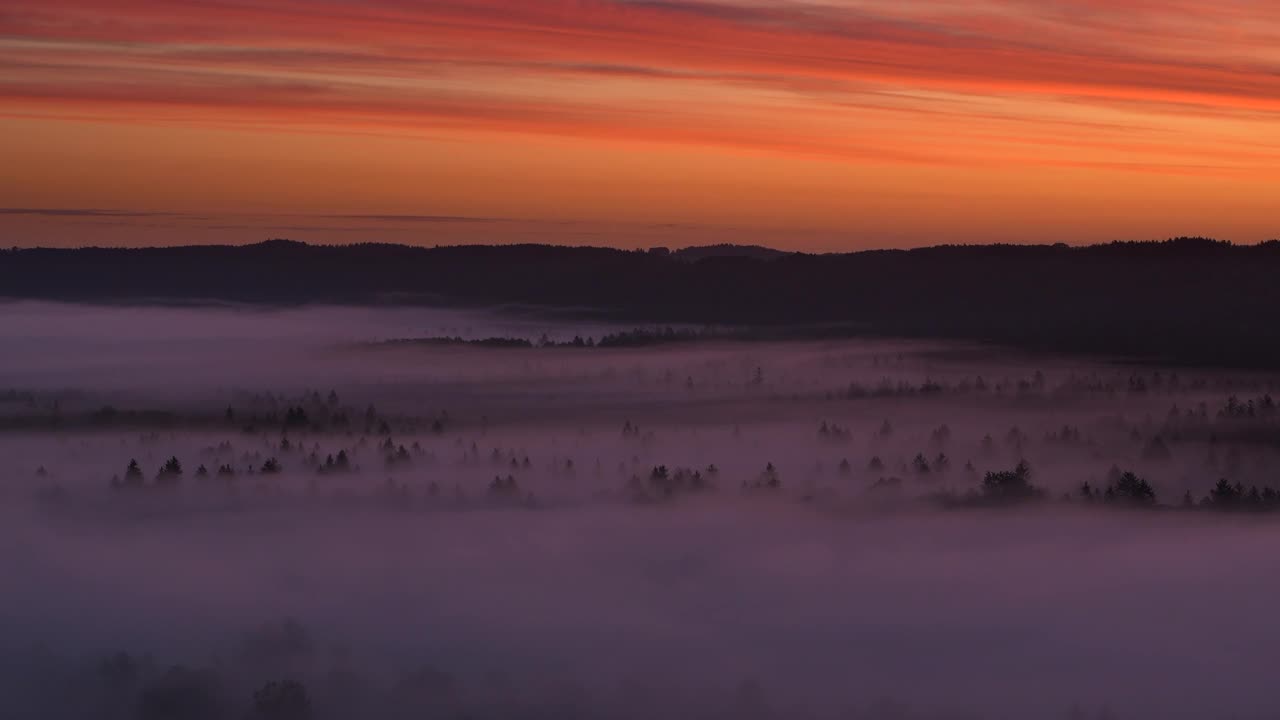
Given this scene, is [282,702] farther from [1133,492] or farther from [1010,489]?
[1133,492]

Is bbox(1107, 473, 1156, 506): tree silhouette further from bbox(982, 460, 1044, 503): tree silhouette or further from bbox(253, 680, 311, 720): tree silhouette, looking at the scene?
bbox(253, 680, 311, 720): tree silhouette

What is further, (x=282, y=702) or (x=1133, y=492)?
(x=1133, y=492)

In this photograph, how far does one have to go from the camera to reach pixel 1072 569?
148625 millimetres

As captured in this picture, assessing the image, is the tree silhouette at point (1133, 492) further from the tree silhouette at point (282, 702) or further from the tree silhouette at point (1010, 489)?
the tree silhouette at point (282, 702)

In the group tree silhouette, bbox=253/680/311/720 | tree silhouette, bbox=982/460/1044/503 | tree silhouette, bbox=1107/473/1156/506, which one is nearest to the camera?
tree silhouette, bbox=253/680/311/720

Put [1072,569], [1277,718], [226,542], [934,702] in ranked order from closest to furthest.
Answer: [1277,718]
[934,702]
[1072,569]
[226,542]

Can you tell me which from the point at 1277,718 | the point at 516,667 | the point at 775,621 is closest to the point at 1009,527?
the point at 775,621

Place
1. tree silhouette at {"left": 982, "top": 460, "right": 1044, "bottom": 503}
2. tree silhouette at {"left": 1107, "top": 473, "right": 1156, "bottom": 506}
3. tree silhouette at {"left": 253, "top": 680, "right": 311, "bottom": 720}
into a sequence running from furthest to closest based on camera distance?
Answer: tree silhouette at {"left": 982, "top": 460, "right": 1044, "bottom": 503} → tree silhouette at {"left": 1107, "top": 473, "right": 1156, "bottom": 506} → tree silhouette at {"left": 253, "top": 680, "right": 311, "bottom": 720}

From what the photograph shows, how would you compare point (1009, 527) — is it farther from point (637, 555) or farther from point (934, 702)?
point (934, 702)

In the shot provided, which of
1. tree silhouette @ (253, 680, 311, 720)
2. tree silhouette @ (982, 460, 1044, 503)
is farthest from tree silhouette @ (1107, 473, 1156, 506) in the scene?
tree silhouette @ (253, 680, 311, 720)

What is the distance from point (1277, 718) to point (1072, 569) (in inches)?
2412

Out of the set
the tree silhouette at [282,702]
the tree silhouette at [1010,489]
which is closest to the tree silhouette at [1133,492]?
the tree silhouette at [1010,489]

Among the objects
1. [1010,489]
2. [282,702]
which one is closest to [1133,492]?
[1010,489]

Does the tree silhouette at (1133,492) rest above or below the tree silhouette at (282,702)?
above
